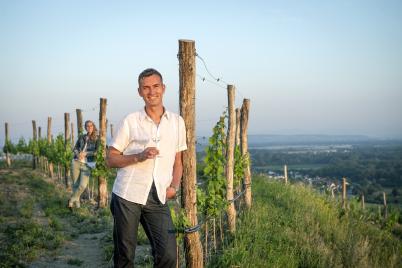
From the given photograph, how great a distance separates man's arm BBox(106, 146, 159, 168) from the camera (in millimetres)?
3041

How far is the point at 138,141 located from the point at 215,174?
13.6 ft

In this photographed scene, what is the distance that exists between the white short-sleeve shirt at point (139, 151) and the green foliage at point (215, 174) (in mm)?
3021

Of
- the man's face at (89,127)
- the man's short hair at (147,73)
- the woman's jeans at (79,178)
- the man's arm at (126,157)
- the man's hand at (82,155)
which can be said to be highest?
the man's short hair at (147,73)

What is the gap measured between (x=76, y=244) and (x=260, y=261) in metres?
3.67

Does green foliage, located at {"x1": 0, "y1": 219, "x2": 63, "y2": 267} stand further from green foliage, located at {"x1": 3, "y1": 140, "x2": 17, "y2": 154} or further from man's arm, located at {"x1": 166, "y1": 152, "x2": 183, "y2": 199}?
green foliage, located at {"x1": 3, "y1": 140, "x2": 17, "y2": 154}

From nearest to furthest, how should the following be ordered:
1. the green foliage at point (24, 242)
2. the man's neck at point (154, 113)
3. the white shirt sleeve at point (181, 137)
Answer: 1. the man's neck at point (154, 113)
2. the white shirt sleeve at point (181, 137)
3. the green foliage at point (24, 242)

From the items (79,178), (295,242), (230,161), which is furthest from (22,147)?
(295,242)

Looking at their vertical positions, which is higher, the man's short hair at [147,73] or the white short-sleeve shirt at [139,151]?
the man's short hair at [147,73]

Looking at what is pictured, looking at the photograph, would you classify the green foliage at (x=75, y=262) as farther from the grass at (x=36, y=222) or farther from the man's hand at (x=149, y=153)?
the man's hand at (x=149, y=153)

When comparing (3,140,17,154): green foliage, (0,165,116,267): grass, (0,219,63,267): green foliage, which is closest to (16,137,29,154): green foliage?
(3,140,17,154): green foliage

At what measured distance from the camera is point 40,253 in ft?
21.4

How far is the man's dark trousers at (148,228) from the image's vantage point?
3.28 metres

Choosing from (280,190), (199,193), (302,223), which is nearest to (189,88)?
(199,193)

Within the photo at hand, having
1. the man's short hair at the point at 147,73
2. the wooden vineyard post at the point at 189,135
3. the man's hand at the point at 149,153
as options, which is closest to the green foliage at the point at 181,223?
the wooden vineyard post at the point at 189,135
